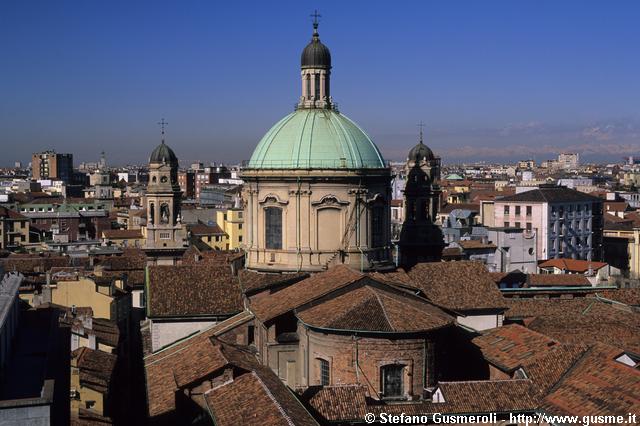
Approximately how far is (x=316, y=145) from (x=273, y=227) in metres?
3.89

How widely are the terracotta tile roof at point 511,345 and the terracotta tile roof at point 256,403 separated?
8129 mm

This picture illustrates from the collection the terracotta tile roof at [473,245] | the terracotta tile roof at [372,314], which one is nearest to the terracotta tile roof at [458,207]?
the terracotta tile roof at [473,245]

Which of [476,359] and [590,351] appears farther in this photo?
[476,359]

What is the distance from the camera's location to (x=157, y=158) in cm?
6162

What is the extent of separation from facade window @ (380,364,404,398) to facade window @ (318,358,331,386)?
Result: 6.09 feet

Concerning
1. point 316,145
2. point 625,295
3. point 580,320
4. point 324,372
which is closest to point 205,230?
point 625,295

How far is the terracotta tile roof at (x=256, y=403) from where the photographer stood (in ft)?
73.3

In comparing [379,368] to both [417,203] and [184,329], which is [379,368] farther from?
[417,203]

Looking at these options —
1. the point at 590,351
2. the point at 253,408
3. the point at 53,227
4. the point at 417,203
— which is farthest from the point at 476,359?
the point at 53,227

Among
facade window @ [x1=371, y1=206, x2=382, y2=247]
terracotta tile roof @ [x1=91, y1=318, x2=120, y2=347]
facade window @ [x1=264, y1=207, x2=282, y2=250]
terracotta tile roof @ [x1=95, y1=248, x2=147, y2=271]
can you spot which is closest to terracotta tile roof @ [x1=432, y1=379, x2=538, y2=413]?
facade window @ [x1=371, y1=206, x2=382, y2=247]

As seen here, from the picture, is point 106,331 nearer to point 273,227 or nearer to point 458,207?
point 273,227

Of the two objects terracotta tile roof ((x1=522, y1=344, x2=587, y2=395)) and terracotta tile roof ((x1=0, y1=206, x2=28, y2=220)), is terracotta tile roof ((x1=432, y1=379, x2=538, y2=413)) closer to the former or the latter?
terracotta tile roof ((x1=522, y1=344, x2=587, y2=395))

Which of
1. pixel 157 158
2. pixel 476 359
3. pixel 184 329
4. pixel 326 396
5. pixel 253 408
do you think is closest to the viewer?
pixel 253 408

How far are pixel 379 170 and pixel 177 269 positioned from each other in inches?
376
